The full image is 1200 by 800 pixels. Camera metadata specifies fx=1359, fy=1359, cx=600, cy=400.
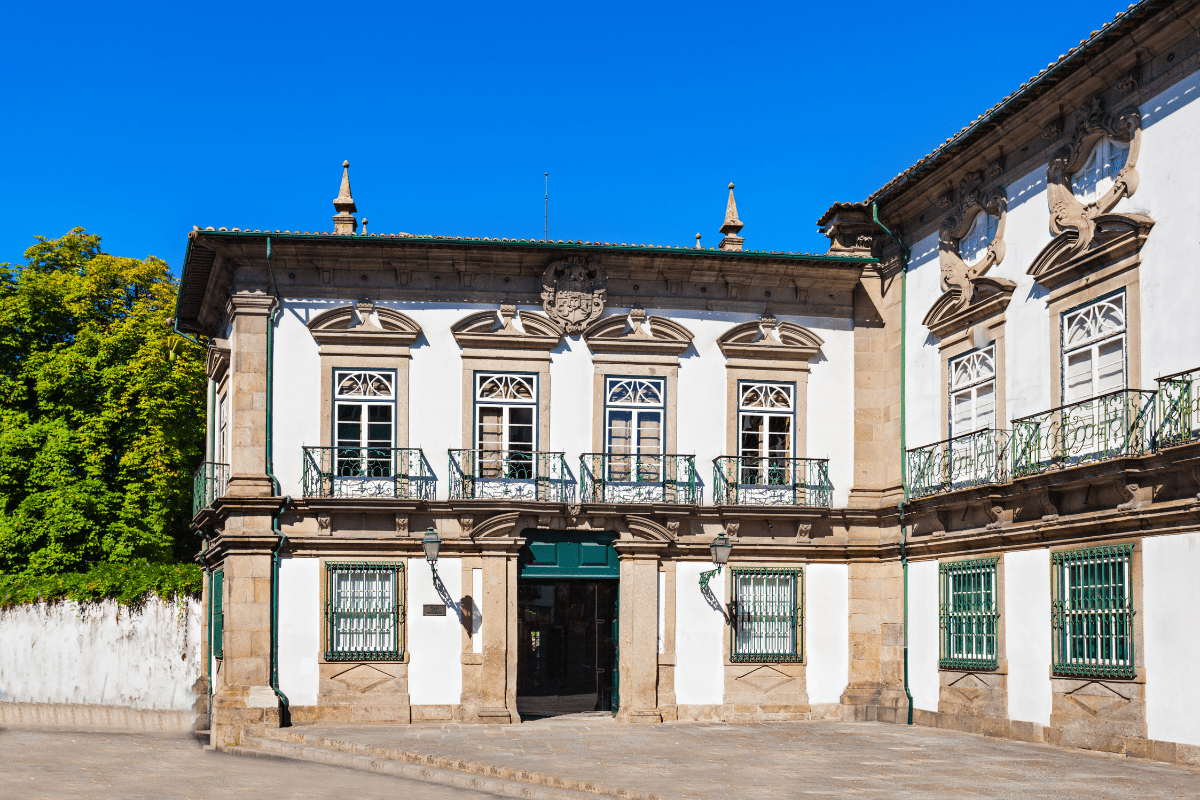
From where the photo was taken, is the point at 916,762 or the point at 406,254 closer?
the point at 916,762

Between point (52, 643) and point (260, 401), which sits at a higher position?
point (260, 401)

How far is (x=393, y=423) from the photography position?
18516mm

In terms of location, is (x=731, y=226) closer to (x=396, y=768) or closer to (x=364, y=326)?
(x=364, y=326)

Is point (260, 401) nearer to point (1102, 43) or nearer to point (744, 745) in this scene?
point (744, 745)

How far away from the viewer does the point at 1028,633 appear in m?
15.9

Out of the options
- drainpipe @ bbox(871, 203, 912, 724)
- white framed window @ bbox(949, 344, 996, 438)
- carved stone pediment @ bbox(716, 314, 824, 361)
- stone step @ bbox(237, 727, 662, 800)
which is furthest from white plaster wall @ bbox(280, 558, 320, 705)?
white framed window @ bbox(949, 344, 996, 438)

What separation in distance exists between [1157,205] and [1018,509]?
4.02m

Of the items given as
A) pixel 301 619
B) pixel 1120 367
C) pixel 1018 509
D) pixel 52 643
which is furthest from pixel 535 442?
pixel 52 643

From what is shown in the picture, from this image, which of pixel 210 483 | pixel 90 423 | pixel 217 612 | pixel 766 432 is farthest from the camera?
pixel 90 423

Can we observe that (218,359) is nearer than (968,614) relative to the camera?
No

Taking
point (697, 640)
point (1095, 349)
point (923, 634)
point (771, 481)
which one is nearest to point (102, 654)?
point (697, 640)

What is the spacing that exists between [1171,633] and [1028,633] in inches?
101

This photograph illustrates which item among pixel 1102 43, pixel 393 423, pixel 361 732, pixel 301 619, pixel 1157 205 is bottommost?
pixel 361 732

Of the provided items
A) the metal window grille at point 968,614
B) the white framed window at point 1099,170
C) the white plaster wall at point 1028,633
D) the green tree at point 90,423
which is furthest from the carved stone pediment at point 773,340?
the green tree at point 90,423
